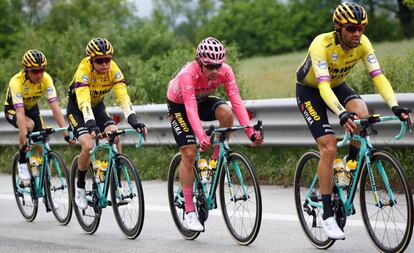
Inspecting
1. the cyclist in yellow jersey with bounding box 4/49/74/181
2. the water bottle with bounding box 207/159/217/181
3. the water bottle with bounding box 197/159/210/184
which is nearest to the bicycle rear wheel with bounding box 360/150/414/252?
the water bottle with bounding box 207/159/217/181

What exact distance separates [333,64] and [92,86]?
301 cm

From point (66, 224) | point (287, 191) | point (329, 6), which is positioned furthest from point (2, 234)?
point (329, 6)

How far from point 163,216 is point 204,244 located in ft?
5.88

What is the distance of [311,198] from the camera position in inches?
308

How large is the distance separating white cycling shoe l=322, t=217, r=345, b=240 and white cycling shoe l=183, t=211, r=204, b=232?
4.31ft

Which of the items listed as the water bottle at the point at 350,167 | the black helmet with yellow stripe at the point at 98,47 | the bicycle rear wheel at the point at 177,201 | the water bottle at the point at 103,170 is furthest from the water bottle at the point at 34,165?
the water bottle at the point at 350,167

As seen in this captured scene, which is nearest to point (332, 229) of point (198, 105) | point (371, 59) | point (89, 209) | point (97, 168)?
point (371, 59)

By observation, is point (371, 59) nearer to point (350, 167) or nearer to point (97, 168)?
point (350, 167)

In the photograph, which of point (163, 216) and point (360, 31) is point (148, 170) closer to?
point (163, 216)

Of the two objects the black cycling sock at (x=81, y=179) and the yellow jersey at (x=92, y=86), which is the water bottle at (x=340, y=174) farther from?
the black cycling sock at (x=81, y=179)

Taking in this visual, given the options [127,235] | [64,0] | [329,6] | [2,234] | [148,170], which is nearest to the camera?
[127,235]

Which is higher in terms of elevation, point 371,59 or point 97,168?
point 371,59

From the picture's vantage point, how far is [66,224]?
9.95m

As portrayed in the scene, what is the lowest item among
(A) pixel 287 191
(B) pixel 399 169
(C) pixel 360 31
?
(A) pixel 287 191
